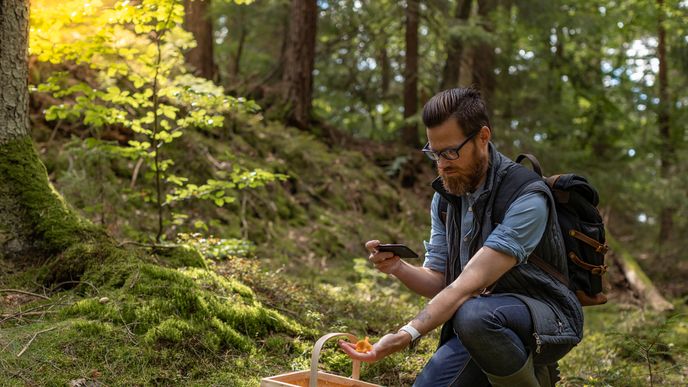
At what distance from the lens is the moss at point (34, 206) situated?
4723 millimetres

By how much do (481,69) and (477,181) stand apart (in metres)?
11.3

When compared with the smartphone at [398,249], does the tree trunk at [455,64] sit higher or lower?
higher

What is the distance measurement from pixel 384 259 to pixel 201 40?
907cm

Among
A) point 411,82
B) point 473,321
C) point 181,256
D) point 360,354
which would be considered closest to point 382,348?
point 360,354

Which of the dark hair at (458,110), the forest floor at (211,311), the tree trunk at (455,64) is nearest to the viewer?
the dark hair at (458,110)

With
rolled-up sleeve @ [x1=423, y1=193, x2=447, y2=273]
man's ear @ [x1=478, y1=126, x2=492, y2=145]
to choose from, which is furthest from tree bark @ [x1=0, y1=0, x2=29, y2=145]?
man's ear @ [x1=478, y1=126, x2=492, y2=145]

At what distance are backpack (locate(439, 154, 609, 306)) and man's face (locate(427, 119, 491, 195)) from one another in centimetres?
15

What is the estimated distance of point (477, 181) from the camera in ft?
10.9

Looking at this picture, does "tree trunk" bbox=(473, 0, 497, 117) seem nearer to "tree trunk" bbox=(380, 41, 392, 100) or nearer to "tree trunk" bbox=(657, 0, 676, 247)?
"tree trunk" bbox=(380, 41, 392, 100)

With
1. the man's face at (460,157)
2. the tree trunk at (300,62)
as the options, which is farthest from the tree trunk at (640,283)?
the man's face at (460,157)

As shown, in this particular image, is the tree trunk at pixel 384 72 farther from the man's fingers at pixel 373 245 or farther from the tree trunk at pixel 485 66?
the man's fingers at pixel 373 245

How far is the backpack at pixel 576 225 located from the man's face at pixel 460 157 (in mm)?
149

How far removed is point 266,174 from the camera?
19.0 ft

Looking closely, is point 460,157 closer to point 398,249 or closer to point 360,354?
point 398,249
